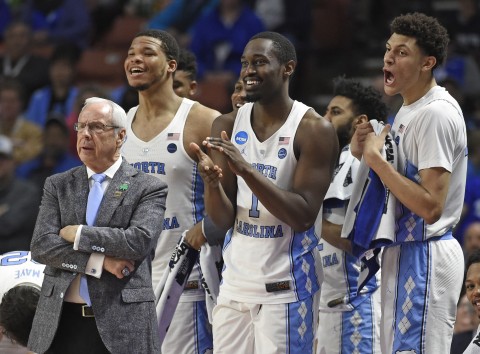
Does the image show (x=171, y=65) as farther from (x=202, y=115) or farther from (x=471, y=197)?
(x=471, y=197)

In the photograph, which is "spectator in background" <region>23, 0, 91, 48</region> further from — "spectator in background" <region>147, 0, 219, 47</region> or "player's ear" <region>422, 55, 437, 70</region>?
"player's ear" <region>422, 55, 437, 70</region>

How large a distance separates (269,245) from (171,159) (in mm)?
1242

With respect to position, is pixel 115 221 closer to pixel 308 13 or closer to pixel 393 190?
pixel 393 190

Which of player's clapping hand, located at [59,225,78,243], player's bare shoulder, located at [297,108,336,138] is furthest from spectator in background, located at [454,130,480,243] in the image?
player's clapping hand, located at [59,225,78,243]

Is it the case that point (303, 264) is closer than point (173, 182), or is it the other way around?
point (303, 264)

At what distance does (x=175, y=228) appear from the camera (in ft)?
22.8

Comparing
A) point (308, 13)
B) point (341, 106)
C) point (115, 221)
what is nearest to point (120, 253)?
point (115, 221)

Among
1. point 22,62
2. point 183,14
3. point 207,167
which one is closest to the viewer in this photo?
point 207,167

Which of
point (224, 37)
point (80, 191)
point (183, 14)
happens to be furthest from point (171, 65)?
point (183, 14)

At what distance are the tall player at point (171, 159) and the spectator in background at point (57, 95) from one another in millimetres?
5031

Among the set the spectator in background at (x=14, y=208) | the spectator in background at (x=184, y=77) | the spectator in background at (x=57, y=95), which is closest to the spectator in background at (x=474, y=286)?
the spectator in background at (x=184, y=77)

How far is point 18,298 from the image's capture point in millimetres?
6172

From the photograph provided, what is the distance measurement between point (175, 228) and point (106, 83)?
639 cm

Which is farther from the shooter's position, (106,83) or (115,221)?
(106,83)
